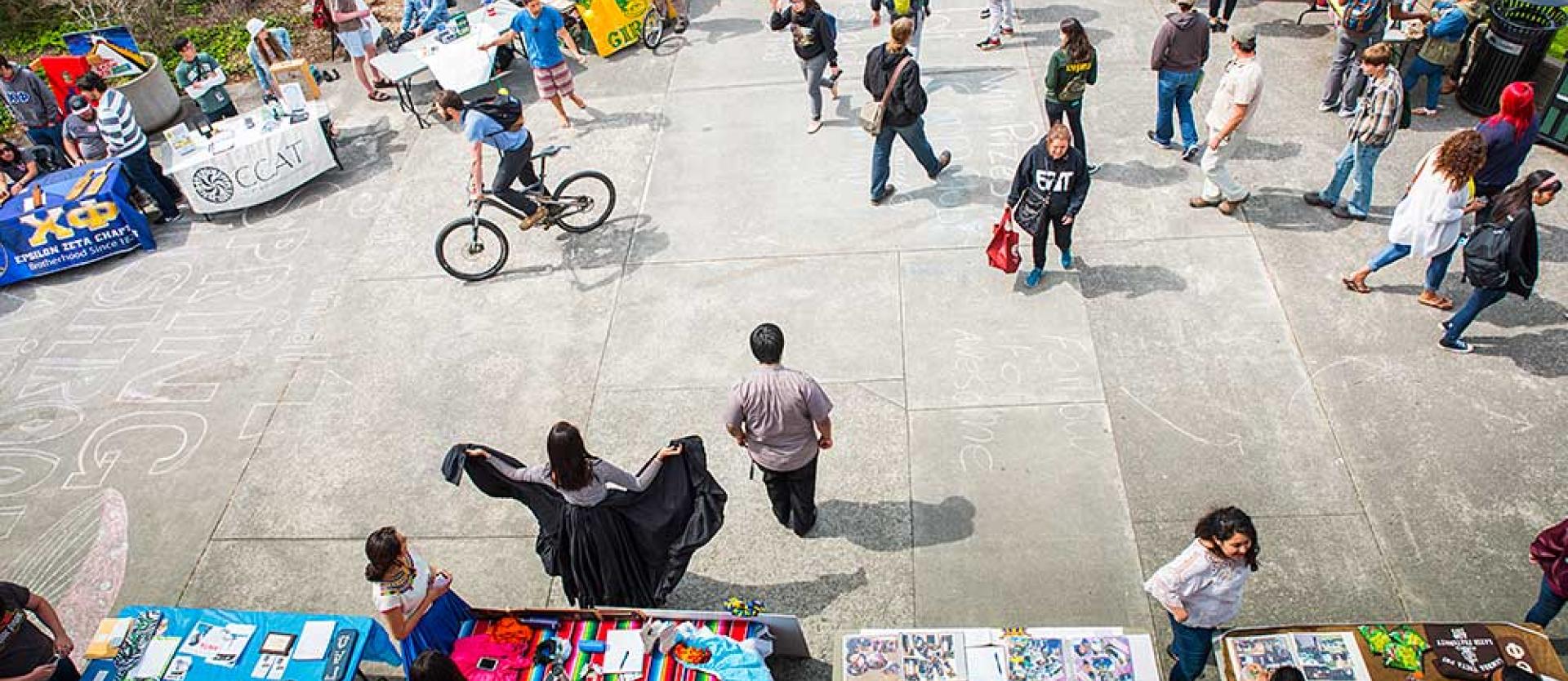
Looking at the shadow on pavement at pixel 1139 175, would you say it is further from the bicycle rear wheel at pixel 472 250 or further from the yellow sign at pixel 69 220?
the yellow sign at pixel 69 220

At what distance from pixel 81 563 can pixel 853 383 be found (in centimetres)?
578

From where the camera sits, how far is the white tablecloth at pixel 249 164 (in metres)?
10.2

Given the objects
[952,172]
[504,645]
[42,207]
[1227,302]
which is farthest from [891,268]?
[42,207]

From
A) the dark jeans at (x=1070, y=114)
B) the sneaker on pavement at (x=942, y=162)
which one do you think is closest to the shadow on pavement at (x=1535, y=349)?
the dark jeans at (x=1070, y=114)

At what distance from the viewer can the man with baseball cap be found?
1021 centimetres

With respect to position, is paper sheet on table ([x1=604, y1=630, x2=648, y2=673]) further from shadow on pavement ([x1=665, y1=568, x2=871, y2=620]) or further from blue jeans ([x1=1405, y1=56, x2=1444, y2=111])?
blue jeans ([x1=1405, y1=56, x2=1444, y2=111])

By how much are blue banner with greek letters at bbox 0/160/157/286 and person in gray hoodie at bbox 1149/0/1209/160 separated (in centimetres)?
1051

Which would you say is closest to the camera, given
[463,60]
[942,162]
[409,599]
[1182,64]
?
[409,599]

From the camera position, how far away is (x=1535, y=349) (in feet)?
22.6

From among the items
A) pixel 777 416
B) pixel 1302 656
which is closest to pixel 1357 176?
pixel 1302 656

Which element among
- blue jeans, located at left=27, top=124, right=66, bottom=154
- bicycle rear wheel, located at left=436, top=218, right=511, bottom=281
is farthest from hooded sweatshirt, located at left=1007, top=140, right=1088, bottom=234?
blue jeans, located at left=27, top=124, right=66, bottom=154

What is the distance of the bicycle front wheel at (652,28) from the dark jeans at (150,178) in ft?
19.3

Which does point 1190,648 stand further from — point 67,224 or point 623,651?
point 67,224

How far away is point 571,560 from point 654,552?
1.53 feet
